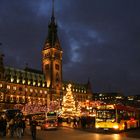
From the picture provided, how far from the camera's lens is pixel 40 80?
160m

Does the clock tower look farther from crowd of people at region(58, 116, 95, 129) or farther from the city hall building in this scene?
crowd of people at region(58, 116, 95, 129)

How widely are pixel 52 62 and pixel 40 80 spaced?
11452 mm

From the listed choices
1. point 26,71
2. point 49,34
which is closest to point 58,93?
point 26,71

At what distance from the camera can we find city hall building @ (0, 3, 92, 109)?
139087 millimetres

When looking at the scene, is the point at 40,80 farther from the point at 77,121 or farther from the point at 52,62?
the point at 77,121

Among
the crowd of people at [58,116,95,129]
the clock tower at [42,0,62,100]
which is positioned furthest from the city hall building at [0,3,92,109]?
the crowd of people at [58,116,95,129]

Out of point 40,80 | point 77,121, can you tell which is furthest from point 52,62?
point 77,121

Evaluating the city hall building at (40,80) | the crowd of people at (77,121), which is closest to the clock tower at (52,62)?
the city hall building at (40,80)

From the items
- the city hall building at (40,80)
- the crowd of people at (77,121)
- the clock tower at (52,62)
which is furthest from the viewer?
the clock tower at (52,62)

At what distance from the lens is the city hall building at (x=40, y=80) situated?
139 metres

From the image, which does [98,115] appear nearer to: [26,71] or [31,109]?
[31,109]

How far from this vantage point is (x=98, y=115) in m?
45.7

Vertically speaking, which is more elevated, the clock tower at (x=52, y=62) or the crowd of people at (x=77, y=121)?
the clock tower at (x=52, y=62)

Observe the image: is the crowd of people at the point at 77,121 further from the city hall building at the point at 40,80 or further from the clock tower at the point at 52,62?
the clock tower at the point at 52,62
